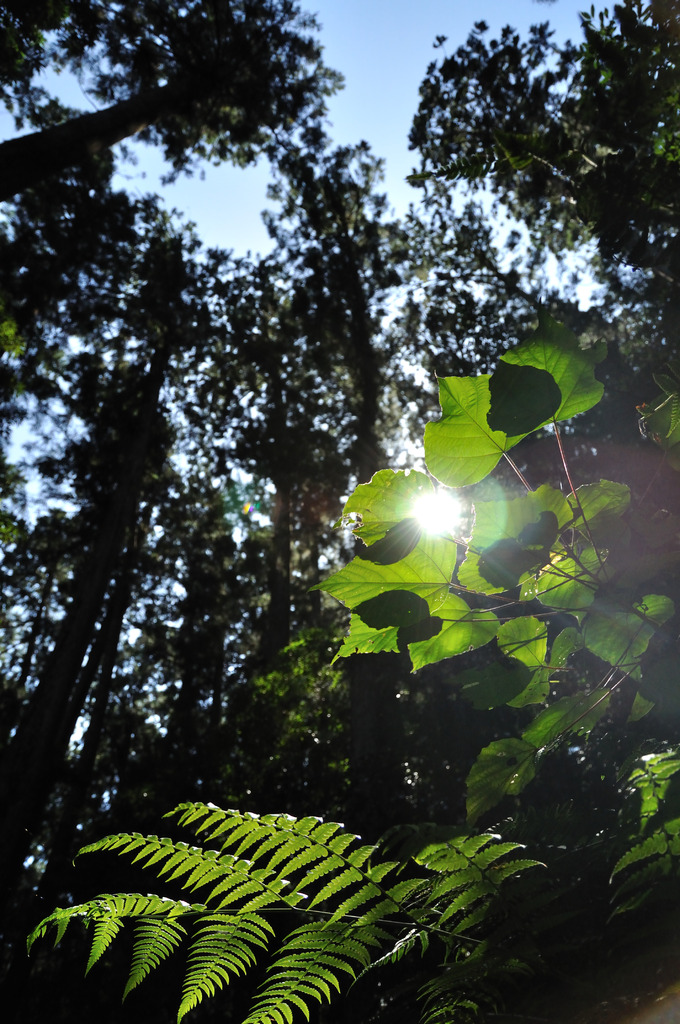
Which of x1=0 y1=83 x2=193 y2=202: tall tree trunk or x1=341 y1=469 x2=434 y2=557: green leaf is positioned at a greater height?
x1=0 y1=83 x2=193 y2=202: tall tree trunk

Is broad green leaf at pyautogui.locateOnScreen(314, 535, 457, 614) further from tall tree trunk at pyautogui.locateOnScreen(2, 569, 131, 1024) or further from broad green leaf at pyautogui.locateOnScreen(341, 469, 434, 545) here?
tall tree trunk at pyautogui.locateOnScreen(2, 569, 131, 1024)

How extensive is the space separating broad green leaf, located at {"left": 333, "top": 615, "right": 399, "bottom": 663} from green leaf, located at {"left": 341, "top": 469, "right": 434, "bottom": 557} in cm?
11

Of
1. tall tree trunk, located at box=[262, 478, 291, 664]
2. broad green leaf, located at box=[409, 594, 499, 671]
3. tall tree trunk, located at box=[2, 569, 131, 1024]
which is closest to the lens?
broad green leaf, located at box=[409, 594, 499, 671]

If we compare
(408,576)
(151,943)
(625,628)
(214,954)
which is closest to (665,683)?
(625,628)

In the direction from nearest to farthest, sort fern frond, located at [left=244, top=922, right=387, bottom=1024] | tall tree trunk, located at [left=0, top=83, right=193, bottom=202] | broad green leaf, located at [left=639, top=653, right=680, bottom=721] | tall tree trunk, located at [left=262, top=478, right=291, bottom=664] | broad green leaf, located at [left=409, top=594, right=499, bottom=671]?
broad green leaf, located at [left=639, top=653, right=680, bottom=721] < broad green leaf, located at [left=409, top=594, right=499, bottom=671] < fern frond, located at [left=244, top=922, right=387, bottom=1024] < tall tree trunk, located at [left=0, top=83, right=193, bottom=202] < tall tree trunk, located at [left=262, top=478, right=291, bottom=664]

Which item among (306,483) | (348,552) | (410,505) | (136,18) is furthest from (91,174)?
(410,505)

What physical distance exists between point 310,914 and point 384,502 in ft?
2.61

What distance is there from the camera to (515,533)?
672 millimetres

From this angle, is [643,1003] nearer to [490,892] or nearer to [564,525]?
[490,892]

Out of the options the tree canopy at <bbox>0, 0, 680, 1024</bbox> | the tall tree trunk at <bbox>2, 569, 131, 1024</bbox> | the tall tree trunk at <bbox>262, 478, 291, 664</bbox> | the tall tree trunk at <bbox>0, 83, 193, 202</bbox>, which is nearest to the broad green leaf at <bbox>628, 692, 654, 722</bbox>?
the tree canopy at <bbox>0, 0, 680, 1024</bbox>

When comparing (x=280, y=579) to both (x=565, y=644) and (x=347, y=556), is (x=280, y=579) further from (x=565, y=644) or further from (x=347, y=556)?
(x=565, y=644)

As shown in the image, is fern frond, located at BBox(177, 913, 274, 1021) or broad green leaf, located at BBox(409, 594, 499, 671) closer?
broad green leaf, located at BBox(409, 594, 499, 671)

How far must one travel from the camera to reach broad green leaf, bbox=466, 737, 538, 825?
76 centimetres

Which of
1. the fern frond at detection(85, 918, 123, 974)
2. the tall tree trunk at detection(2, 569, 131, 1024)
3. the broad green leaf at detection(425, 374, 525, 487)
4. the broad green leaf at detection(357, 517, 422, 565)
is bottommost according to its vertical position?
the fern frond at detection(85, 918, 123, 974)
